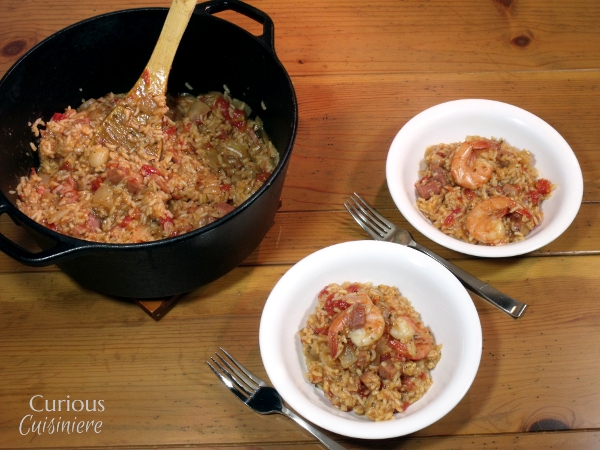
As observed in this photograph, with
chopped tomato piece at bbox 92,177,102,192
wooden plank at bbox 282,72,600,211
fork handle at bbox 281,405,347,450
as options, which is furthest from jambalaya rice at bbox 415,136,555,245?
chopped tomato piece at bbox 92,177,102,192

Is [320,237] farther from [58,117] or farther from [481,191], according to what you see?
[58,117]

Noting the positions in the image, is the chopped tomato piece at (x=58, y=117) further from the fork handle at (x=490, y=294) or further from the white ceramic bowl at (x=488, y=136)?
the fork handle at (x=490, y=294)

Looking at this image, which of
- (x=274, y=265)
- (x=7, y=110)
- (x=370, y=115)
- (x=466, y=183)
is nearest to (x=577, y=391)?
(x=466, y=183)

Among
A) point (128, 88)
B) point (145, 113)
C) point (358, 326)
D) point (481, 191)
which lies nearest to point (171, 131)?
point (145, 113)

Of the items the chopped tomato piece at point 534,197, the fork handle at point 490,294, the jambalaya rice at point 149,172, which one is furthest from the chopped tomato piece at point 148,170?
the chopped tomato piece at point 534,197

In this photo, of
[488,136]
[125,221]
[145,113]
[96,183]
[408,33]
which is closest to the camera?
[125,221]

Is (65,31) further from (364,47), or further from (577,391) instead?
(577,391)

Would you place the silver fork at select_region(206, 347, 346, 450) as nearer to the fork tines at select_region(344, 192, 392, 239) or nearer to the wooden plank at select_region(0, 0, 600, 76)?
the fork tines at select_region(344, 192, 392, 239)
